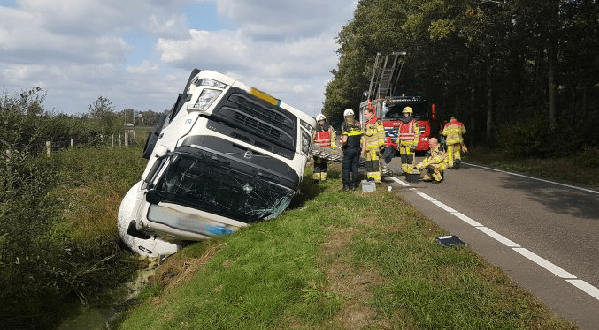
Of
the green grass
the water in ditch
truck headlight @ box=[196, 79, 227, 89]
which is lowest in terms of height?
the water in ditch

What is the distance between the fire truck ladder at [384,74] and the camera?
20.9 meters

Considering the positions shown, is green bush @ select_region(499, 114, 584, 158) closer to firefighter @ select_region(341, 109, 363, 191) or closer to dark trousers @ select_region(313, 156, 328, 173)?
dark trousers @ select_region(313, 156, 328, 173)

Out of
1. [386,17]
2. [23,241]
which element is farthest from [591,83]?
[23,241]

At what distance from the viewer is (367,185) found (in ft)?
28.3

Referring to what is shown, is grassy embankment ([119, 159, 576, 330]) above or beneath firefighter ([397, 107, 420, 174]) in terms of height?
beneath

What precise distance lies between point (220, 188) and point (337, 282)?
2550mm

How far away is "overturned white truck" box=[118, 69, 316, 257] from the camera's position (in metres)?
5.99

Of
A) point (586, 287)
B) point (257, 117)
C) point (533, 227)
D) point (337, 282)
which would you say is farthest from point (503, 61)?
point (337, 282)

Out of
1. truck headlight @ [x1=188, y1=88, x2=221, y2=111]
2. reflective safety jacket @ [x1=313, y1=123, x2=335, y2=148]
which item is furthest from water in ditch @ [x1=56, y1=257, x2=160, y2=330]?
reflective safety jacket @ [x1=313, y1=123, x2=335, y2=148]

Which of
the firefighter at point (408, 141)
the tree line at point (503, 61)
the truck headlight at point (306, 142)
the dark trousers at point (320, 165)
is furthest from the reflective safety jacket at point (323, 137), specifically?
the tree line at point (503, 61)

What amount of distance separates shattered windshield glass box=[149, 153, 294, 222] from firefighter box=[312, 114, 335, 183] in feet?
12.0

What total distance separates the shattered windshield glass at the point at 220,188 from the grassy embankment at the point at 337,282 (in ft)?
1.01

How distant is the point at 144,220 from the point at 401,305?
3.92 metres

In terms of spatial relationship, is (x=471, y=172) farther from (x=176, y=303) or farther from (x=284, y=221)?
(x=176, y=303)
